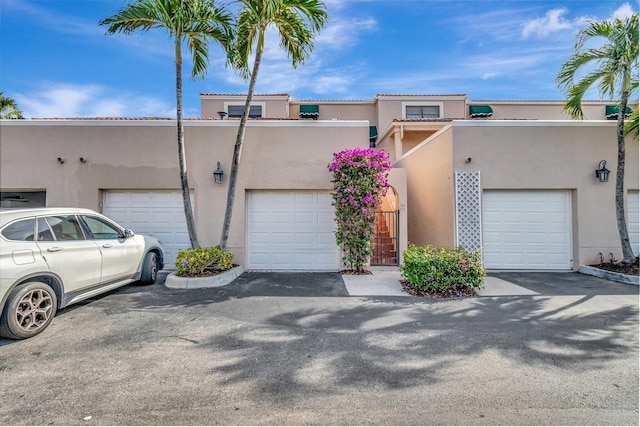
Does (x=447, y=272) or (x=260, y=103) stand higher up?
(x=260, y=103)

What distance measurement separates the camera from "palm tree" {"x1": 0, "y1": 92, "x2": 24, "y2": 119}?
1262cm

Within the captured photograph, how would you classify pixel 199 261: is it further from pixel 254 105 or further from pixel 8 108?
pixel 8 108

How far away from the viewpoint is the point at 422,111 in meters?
16.0

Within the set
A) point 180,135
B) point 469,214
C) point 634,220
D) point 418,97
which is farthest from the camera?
point 418,97

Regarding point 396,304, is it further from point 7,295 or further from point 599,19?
point 599,19

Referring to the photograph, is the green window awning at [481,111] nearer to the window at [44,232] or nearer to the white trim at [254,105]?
the white trim at [254,105]

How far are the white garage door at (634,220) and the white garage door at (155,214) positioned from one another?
468 inches

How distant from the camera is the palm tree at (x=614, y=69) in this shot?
6.57m

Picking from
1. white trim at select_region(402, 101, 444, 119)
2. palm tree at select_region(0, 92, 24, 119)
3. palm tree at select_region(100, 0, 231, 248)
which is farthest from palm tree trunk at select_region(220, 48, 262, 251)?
palm tree at select_region(0, 92, 24, 119)

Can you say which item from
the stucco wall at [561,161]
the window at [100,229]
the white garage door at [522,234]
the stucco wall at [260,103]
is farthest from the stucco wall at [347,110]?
the window at [100,229]

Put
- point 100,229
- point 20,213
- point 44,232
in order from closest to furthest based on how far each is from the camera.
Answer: point 20,213
point 44,232
point 100,229

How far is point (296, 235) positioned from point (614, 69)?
856 cm

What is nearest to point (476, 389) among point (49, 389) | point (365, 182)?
point (49, 389)

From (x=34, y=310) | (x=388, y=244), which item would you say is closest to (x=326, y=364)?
(x=34, y=310)
